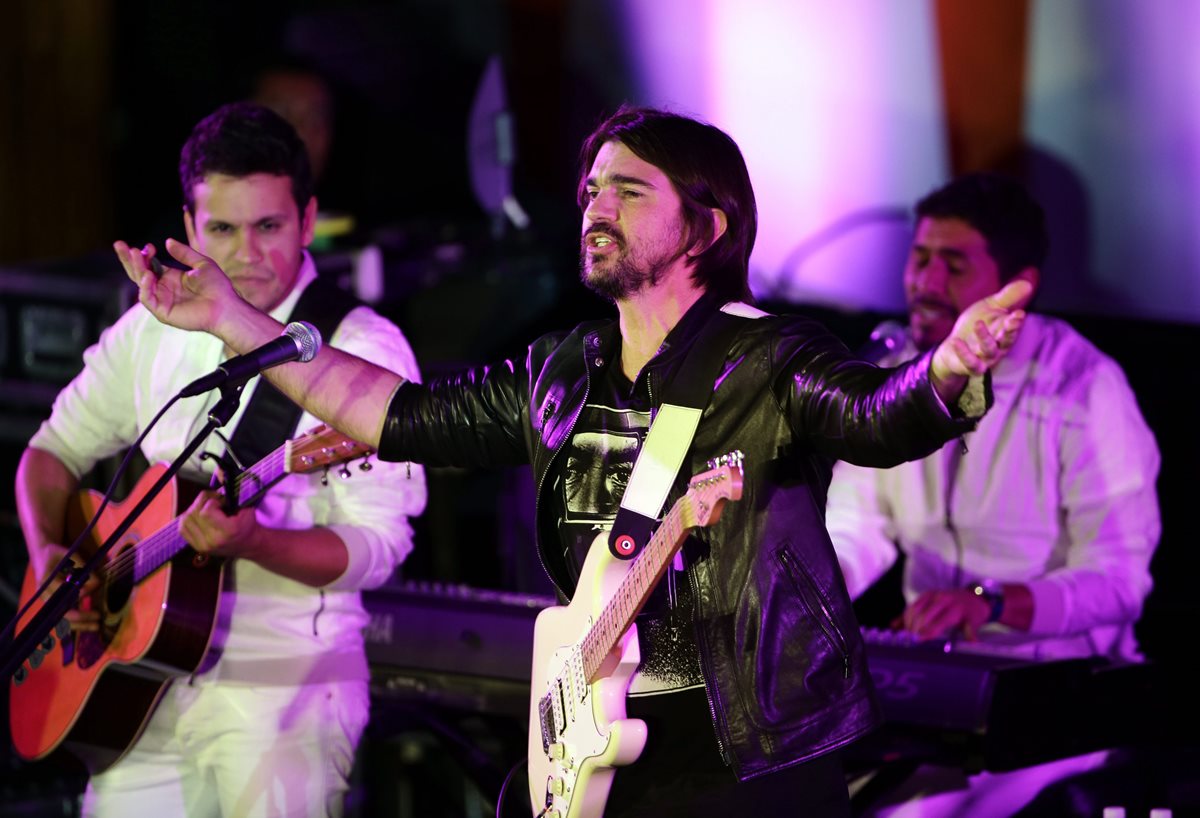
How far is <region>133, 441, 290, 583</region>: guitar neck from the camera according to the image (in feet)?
10.9

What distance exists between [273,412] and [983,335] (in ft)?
6.04

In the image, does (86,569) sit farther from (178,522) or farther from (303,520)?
(303,520)

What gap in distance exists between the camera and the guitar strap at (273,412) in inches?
138

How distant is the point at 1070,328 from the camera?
4445mm

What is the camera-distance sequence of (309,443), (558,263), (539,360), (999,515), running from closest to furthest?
(539,360)
(309,443)
(999,515)
(558,263)

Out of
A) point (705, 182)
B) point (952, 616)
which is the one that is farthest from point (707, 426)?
point (952, 616)

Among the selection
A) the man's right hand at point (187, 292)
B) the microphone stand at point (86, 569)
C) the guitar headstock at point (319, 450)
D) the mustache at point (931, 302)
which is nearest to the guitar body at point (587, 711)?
the guitar headstock at point (319, 450)

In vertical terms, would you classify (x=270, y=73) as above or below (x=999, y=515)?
above

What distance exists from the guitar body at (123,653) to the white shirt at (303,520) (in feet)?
0.30

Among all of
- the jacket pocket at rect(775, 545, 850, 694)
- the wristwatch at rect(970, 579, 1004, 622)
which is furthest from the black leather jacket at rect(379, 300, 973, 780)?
the wristwatch at rect(970, 579, 1004, 622)

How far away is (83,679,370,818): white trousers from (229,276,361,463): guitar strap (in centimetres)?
53

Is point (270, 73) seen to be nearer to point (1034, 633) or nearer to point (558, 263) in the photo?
point (558, 263)

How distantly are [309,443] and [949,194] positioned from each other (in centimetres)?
209

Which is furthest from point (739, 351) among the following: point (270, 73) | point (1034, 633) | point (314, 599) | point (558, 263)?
point (270, 73)
